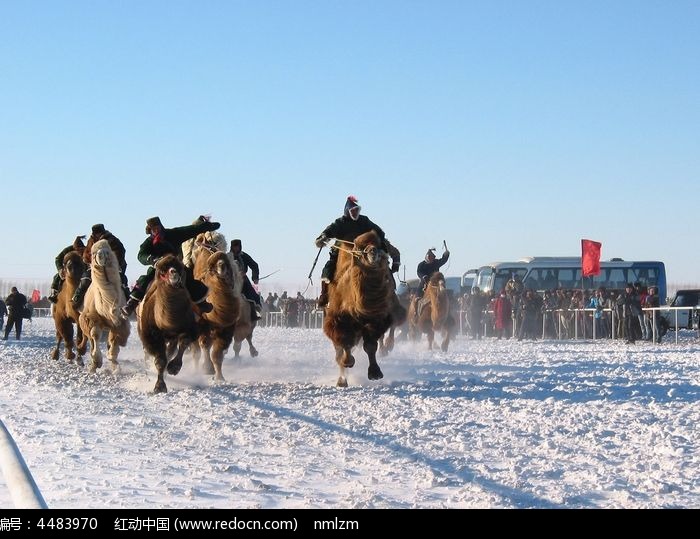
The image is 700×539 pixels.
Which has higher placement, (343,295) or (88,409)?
(343,295)

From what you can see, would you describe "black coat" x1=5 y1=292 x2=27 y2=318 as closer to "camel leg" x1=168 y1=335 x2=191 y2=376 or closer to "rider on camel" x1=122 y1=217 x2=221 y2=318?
"rider on camel" x1=122 y1=217 x2=221 y2=318

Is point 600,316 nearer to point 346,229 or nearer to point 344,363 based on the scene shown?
point 346,229

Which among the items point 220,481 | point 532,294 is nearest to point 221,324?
point 220,481

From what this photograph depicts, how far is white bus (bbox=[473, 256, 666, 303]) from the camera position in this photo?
55.9 meters

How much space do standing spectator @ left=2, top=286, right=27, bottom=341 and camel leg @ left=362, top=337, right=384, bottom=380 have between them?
24.0m

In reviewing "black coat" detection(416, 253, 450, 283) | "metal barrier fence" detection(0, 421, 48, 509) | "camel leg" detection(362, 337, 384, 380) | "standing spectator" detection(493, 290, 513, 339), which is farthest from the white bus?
"metal barrier fence" detection(0, 421, 48, 509)

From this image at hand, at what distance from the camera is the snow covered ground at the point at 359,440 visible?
723cm

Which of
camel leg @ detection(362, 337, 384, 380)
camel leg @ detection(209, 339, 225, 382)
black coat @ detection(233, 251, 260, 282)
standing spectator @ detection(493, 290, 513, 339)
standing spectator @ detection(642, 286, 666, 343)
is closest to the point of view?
camel leg @ detection(362, 337, 384, 380)

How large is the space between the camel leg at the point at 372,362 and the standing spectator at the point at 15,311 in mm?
24004

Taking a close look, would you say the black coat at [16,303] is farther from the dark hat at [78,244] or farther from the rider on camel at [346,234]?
the rider on camel at [346,234]

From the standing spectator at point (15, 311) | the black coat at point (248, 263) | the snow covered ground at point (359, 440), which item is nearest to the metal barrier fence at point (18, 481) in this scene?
the snow covered ground at point (359, 440)
